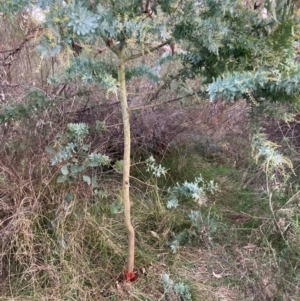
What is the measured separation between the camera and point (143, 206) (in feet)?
9.39

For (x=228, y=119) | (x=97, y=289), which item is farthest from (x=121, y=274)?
(x=228, y=119)

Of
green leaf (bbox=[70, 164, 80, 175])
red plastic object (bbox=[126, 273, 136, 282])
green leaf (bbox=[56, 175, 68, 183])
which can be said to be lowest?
red plastic object (bbox=[126, 273, 136, 282])

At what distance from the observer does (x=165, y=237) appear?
2617 millimetres

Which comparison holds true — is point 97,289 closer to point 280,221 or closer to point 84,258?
point 84,258

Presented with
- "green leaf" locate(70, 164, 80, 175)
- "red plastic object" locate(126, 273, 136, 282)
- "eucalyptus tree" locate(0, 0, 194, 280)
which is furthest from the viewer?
"green leaf" locate(70, 164, 80, 175)

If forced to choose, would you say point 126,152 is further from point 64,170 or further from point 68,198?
point 68,198

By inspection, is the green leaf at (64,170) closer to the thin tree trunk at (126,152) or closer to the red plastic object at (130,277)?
the thin tree trunk at (126,152)

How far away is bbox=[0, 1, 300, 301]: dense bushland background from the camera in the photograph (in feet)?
6.40

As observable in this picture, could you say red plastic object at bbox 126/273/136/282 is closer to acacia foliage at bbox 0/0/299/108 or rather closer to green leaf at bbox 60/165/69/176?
green leaf at bbox 60/165/69/176

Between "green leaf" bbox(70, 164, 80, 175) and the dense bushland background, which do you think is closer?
the dense bushland background

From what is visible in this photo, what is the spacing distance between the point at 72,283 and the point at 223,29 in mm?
1515

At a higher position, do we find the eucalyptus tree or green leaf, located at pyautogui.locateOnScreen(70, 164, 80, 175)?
the eucalyptus tree

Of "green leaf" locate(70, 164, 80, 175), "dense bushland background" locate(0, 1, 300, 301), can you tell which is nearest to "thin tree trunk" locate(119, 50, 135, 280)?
"dense bushland background" locate(0, 1, 300, 301)

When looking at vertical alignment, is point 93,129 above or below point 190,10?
below
